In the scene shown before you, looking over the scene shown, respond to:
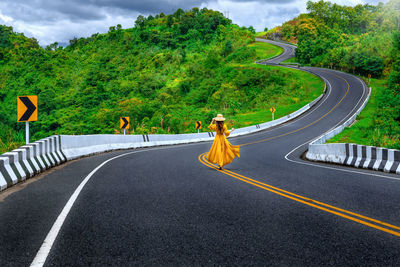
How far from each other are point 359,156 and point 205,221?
31.9 ft

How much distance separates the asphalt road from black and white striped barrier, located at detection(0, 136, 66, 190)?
1.47 ft

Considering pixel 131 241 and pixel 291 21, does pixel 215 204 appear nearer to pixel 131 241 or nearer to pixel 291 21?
pixel 131 241

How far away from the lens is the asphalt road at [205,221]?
339cm

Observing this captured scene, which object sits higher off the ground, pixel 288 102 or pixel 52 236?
pixel 288 102

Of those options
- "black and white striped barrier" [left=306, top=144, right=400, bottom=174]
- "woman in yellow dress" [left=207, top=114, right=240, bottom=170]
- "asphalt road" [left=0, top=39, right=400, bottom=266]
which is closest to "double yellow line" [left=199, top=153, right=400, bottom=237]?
"asphalt road" [left=0, top=39, right=400, bottom=266]

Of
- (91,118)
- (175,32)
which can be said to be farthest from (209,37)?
(91,118)

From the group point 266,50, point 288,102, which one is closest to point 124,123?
point 288,102

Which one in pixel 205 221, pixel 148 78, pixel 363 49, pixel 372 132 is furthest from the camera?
pixel 148 78

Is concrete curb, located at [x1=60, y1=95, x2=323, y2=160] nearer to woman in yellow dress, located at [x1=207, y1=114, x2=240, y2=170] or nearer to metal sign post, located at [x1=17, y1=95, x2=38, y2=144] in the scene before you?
metal sign post, located at [x1=17, y1=95, x2=38, y2=144]

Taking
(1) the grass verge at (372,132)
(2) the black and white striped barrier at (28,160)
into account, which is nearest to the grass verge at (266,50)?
(1) the grass verge at (372,132)

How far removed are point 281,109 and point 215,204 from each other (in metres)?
49.8

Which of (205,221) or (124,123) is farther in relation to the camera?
(124,123)

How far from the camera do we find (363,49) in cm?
6638

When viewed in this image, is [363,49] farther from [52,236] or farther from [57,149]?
[52,236]
